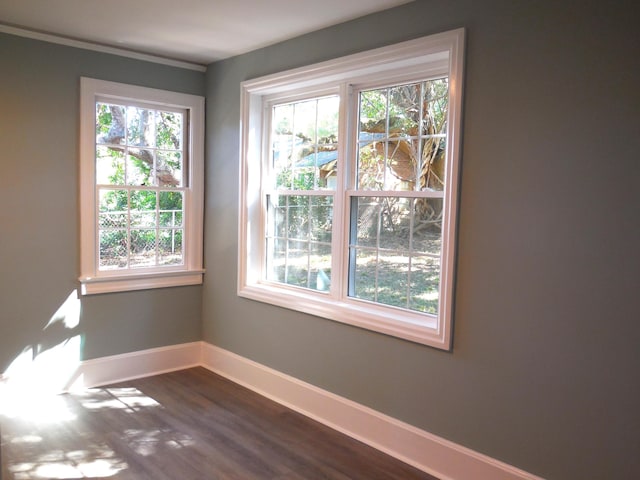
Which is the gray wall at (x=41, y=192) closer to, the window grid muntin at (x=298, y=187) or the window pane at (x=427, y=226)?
the window grid muntin at (x=298, y=187)

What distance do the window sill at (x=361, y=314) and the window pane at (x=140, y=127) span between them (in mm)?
1438

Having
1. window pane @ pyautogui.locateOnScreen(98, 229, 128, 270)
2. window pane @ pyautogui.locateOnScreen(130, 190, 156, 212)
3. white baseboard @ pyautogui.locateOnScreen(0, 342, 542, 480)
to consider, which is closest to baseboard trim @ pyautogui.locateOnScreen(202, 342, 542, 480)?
white baseboard @ pyautogui.locateOnScreen(0, 342, 542, 480)

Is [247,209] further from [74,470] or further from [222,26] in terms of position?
[74,470]

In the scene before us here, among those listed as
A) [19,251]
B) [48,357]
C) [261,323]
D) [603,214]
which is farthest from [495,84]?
[48,357]

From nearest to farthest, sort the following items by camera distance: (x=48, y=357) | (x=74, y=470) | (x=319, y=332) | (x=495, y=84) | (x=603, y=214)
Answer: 1. (x=603, y=214)
2. (x=495, y=84)
3. (x=74, y=470)
4. (x=319, y=332)
5. (x=48, y=357)

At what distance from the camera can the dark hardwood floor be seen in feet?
9.38

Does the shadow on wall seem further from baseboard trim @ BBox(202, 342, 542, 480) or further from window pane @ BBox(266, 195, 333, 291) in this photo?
window pane @ BBox(266, 195, 333, 291)

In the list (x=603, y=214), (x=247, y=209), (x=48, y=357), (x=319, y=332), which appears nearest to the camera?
(x=603, y=214)

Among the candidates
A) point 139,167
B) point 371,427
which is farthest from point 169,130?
point 371,427

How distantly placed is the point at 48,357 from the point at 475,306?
3.07 metres

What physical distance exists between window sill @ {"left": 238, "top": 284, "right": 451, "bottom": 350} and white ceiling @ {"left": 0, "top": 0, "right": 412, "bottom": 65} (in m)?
1.79

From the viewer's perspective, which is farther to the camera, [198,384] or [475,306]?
[198,384]

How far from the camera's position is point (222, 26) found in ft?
11.3

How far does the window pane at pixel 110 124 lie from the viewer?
4.05 m
